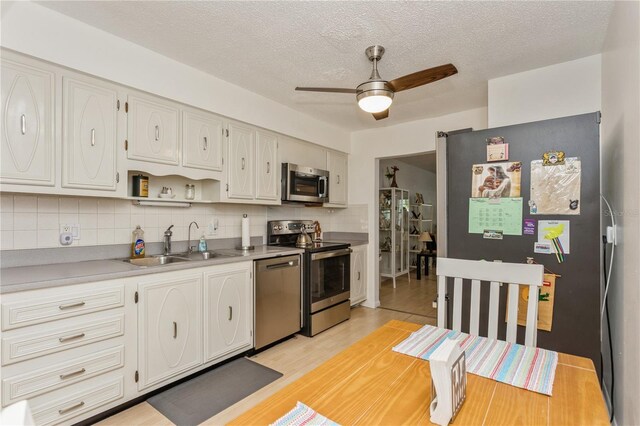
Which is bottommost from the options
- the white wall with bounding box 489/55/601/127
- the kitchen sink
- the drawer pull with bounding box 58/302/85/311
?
the drawer pull with bounding box 58/302/85/311

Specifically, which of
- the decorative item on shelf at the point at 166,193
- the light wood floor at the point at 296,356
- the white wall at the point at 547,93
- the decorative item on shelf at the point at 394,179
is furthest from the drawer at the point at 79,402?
the decorative item on shelf at the point at 394,179

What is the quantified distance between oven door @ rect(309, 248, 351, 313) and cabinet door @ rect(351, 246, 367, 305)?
0.25 metres

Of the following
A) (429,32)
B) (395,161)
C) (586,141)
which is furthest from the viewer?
(395,161)

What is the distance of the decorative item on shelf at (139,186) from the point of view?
250 centimetres

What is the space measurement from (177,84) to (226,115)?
478mm

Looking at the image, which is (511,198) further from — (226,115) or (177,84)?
(177,84)

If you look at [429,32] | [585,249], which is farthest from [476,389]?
[429,32]

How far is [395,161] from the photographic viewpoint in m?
6.65

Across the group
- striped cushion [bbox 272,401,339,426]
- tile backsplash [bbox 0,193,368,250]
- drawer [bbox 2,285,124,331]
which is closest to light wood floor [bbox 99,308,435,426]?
drawer [bbox 2,285,124,331]

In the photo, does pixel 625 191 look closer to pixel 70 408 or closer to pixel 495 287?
pixel 495 287

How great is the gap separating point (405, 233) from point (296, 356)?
4.23 m

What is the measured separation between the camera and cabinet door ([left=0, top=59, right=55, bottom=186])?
178 cm

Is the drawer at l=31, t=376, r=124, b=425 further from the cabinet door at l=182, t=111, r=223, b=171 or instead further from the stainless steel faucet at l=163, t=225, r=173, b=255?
the cabinet door at l=182, t=111, r=223, b=171

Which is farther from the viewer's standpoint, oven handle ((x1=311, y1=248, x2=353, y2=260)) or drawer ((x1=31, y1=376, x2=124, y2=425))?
Result: oven handle ((x1=311, y1=248, x2=353, y2=260))
